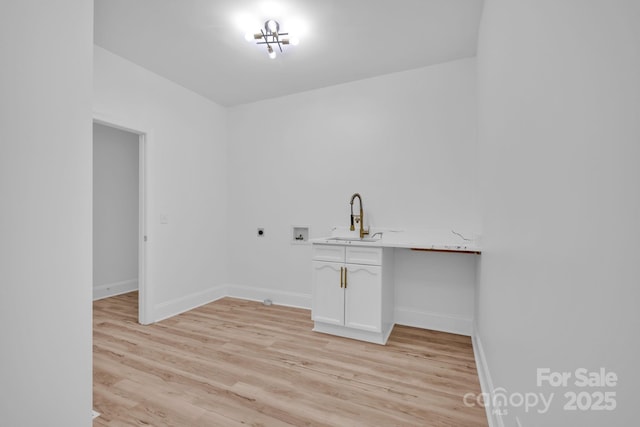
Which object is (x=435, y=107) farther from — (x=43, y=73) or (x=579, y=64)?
(x=43, y=73)

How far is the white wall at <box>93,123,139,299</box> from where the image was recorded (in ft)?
13.3

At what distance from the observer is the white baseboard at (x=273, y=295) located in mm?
3518

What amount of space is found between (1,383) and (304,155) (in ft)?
9.71

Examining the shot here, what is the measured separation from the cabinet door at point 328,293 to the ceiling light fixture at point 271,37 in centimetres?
196

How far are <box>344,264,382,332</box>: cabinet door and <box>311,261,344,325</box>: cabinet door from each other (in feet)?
0.23

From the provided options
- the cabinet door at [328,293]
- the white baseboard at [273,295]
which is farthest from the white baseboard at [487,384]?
the white baseboard at [273,295]

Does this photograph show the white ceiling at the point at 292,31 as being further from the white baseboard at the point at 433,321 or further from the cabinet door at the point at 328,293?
the white baseboard at the point at 433,321

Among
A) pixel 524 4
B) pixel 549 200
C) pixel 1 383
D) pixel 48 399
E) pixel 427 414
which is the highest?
pixel 524 4

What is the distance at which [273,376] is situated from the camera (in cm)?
202

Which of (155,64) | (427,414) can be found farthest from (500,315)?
(155,64)

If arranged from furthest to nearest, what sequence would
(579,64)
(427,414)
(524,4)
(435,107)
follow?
(435,107) < (427,414) < (524,4) < (579,64)

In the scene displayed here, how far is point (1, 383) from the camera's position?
108cm

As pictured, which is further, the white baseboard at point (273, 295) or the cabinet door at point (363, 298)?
the white baseboard at point (273, 295)

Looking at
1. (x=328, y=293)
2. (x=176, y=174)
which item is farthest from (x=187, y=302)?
(x=328, y=293)
